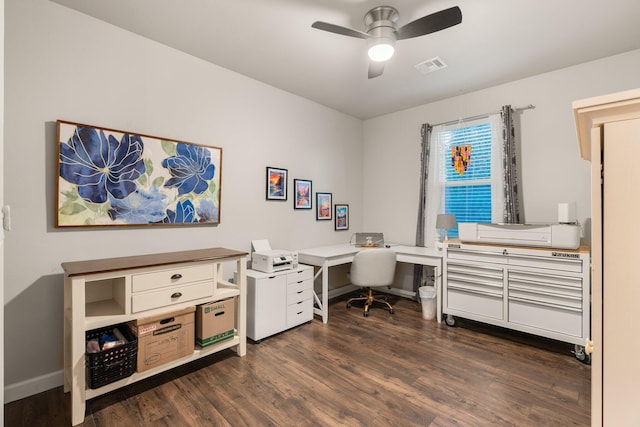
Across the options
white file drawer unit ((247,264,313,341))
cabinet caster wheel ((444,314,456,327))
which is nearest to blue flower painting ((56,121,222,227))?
white file drawer unit ((247,264,313,341))

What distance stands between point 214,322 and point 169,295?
43 cm

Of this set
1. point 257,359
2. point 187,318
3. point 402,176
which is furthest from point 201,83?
point 402,176

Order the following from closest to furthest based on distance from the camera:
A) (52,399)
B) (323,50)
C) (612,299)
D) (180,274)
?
(612,299) < (52,399) < (180,274) < (323,50)

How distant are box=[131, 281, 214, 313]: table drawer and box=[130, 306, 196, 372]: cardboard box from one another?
0.08m

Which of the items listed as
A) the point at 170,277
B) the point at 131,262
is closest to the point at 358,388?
the point at 170,277

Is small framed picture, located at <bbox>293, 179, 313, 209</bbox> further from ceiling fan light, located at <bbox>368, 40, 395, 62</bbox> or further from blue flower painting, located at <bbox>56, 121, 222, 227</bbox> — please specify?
ceiling fan light, located at <bbox>368, 40, 395, 62</bbox>

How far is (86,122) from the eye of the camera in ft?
7.52

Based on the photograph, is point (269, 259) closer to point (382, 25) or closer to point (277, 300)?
point (277, 300)

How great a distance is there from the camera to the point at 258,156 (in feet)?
11.2

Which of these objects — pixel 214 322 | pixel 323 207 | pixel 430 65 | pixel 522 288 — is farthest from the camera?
pixel 323 207

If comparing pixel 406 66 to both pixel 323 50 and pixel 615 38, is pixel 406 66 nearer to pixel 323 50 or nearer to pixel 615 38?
pixel 323 50

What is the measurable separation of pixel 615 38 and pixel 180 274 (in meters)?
3.90

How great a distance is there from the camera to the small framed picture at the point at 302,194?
3.84 metres

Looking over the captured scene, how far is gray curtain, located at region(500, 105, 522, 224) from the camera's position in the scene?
3.33 metres
